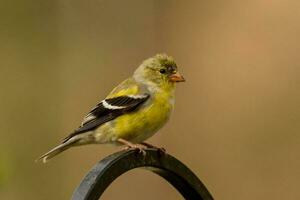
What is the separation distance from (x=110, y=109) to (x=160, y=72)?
0.27 m

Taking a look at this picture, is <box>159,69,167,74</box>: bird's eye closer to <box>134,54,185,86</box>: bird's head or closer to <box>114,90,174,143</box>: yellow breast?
<box>134,54,185,86</box>: bird's head

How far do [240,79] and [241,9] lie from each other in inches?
13.7

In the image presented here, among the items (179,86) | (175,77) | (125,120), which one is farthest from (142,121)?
(179,86)

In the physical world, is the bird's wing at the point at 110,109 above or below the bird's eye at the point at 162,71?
below

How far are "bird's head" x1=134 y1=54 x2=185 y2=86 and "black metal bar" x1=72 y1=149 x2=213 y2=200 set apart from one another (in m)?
0.67

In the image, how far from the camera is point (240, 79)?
3.06 meters

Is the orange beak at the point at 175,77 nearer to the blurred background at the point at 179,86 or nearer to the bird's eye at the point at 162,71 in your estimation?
the bird's eye at the point at 162,71

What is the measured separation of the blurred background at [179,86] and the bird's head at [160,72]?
0.92m

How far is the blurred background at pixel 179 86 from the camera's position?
2.88m

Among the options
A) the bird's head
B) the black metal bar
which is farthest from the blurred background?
the black metal bar

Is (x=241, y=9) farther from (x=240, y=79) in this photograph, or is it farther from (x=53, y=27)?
(x=53, y=27)

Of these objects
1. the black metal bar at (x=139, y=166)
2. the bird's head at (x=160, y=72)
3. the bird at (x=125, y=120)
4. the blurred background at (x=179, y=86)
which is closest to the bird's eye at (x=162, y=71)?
the bird's head at (x=160, y=72)

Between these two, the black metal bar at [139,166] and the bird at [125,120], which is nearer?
the black metal bar at [139,166]

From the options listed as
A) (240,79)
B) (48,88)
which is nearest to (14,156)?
(48,88)
